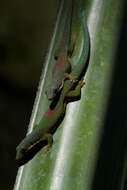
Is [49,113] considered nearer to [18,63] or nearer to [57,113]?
[57,113]

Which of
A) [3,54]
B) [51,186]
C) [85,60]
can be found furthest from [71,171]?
[3,54]

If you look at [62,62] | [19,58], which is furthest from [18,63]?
[62,62]

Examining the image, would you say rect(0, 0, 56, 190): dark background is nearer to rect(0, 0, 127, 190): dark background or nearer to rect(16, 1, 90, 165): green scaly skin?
rect(0, 0, 127, 190): dark background

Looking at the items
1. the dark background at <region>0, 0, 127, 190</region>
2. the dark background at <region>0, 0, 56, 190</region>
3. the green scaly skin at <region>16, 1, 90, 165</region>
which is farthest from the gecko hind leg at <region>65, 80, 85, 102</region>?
the dark background at <region>0, 0, 56, 190</region>

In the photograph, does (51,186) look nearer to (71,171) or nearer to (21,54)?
(71,171)

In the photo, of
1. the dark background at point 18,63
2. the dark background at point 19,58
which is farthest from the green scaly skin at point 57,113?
the dark background at point 19,58

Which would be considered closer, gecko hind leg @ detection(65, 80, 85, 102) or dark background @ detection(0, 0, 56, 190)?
gecko hind leg @ detection(65, 80, 85, 102)
